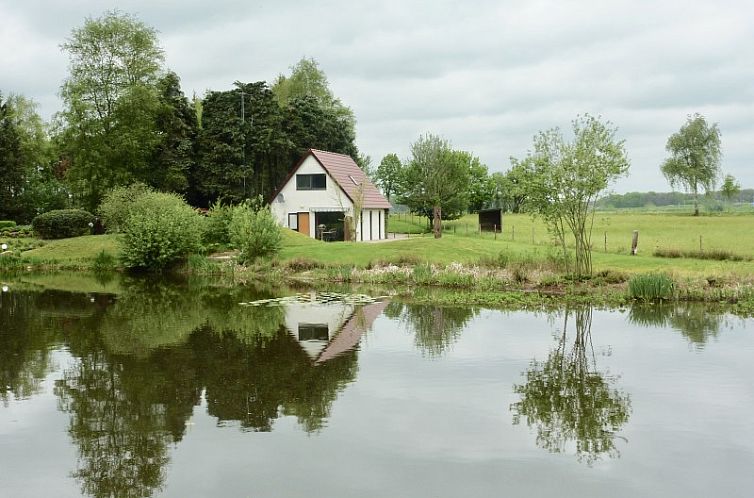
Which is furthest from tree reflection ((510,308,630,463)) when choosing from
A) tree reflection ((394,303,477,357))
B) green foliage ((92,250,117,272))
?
green foliage ((92,250,117,272))

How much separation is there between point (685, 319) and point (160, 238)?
84.3 feet

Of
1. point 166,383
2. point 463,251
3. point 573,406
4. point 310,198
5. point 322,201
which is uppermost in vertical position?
point 310,198

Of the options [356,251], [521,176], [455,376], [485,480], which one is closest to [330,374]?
[455,376]

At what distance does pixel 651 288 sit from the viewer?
871 inches

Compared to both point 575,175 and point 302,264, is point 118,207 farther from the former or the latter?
point 575,175

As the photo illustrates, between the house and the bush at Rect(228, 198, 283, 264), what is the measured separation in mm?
12178

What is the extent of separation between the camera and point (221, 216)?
39875 mm

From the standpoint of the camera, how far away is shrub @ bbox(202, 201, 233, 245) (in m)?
39.7

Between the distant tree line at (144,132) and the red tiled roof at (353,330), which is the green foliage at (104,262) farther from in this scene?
the red tiled roof at (353,330)

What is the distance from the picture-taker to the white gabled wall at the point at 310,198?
4800cm

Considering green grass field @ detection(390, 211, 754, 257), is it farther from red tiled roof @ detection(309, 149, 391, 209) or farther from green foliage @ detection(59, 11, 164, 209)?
green foliage @ detection(59, 11, 164, 209)

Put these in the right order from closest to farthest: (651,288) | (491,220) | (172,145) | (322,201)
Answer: (651,288) → (322,201) → (172,145) → (491,220)

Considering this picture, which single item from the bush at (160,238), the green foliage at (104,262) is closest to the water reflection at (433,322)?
the bush at (160,238)

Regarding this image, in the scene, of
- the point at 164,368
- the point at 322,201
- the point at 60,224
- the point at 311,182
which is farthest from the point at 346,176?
the point at 164,368
